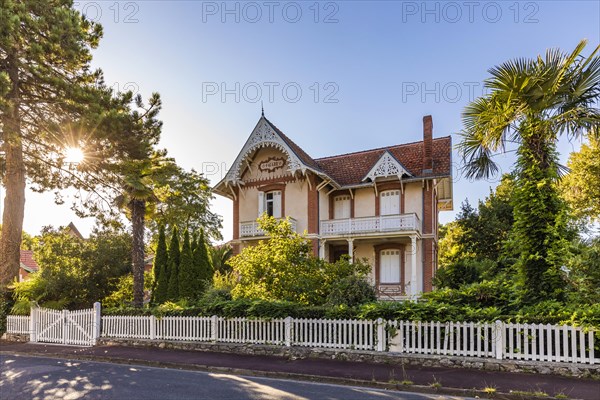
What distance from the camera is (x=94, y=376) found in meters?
8.76

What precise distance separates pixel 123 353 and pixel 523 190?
37.4ft

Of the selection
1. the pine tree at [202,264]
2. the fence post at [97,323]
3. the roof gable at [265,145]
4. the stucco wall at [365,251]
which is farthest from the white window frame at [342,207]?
the fence post at [97,323]

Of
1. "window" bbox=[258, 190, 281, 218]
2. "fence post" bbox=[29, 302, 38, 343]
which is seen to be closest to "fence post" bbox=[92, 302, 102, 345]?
"fence post" bbox=[29, 302, 38, 343]

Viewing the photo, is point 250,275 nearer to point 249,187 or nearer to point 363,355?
point 363,355

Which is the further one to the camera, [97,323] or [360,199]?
[360,199]

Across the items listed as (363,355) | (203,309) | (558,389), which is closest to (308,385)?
(363,355)

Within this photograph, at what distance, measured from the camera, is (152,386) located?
7684mm

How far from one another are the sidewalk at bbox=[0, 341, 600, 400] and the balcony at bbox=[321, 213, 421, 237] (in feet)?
35.0

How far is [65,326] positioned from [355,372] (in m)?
10.8

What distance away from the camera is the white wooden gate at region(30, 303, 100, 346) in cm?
1338

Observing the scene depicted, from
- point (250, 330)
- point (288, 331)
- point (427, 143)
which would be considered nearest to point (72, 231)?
point (427, 143)

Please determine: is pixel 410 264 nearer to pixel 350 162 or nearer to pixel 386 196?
pixel 386 196

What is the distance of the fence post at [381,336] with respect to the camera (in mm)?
9414

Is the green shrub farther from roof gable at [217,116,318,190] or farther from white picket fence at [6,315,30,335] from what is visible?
white picket fence at [6,315,30,335]
